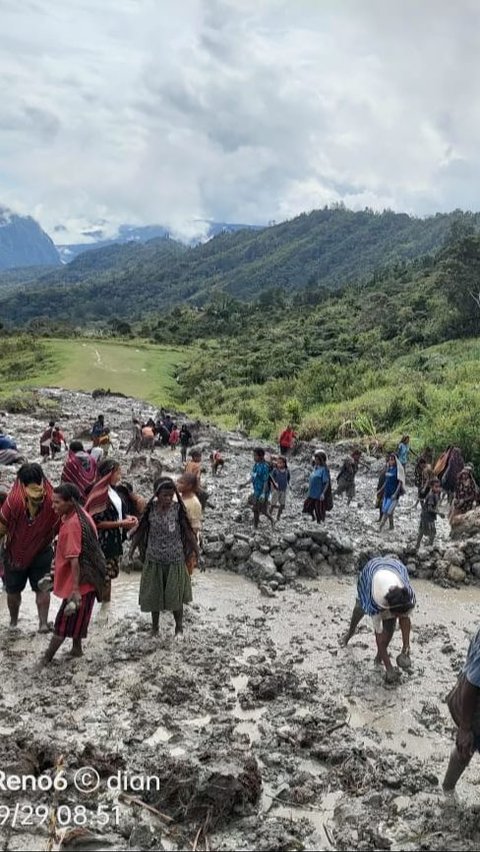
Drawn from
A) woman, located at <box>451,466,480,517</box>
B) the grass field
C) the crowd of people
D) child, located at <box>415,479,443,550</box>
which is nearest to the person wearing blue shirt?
child, located at <box>415,479,443,550</box>

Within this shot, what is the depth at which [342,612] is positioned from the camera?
8.14m

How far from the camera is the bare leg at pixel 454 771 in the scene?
4.27m

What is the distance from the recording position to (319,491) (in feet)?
37.4

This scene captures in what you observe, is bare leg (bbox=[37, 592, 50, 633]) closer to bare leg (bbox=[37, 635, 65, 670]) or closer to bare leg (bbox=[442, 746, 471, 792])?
bare leg (bbox=[37, 635, 65, 670])

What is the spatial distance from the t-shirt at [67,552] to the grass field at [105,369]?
1261 inches

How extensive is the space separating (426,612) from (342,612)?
1219 mm

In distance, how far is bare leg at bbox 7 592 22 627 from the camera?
654cm

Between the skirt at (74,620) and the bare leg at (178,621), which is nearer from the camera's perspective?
the skirt at (74,620)

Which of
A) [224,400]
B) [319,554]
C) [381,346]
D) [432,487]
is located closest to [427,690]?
[319,554]

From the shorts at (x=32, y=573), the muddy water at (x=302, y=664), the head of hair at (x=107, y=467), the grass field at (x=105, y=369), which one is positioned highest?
the grass field at (x=105, y=369)

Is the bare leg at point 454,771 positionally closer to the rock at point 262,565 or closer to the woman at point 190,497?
the woman at point 190,497

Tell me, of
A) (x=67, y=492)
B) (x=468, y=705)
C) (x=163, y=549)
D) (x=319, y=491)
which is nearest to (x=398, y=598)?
(x=468, y=705)

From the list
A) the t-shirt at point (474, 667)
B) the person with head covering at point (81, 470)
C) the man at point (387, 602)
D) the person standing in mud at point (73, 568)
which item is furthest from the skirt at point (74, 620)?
the t-shirt at point (474, 667)

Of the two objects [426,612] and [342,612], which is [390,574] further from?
[426,612]
